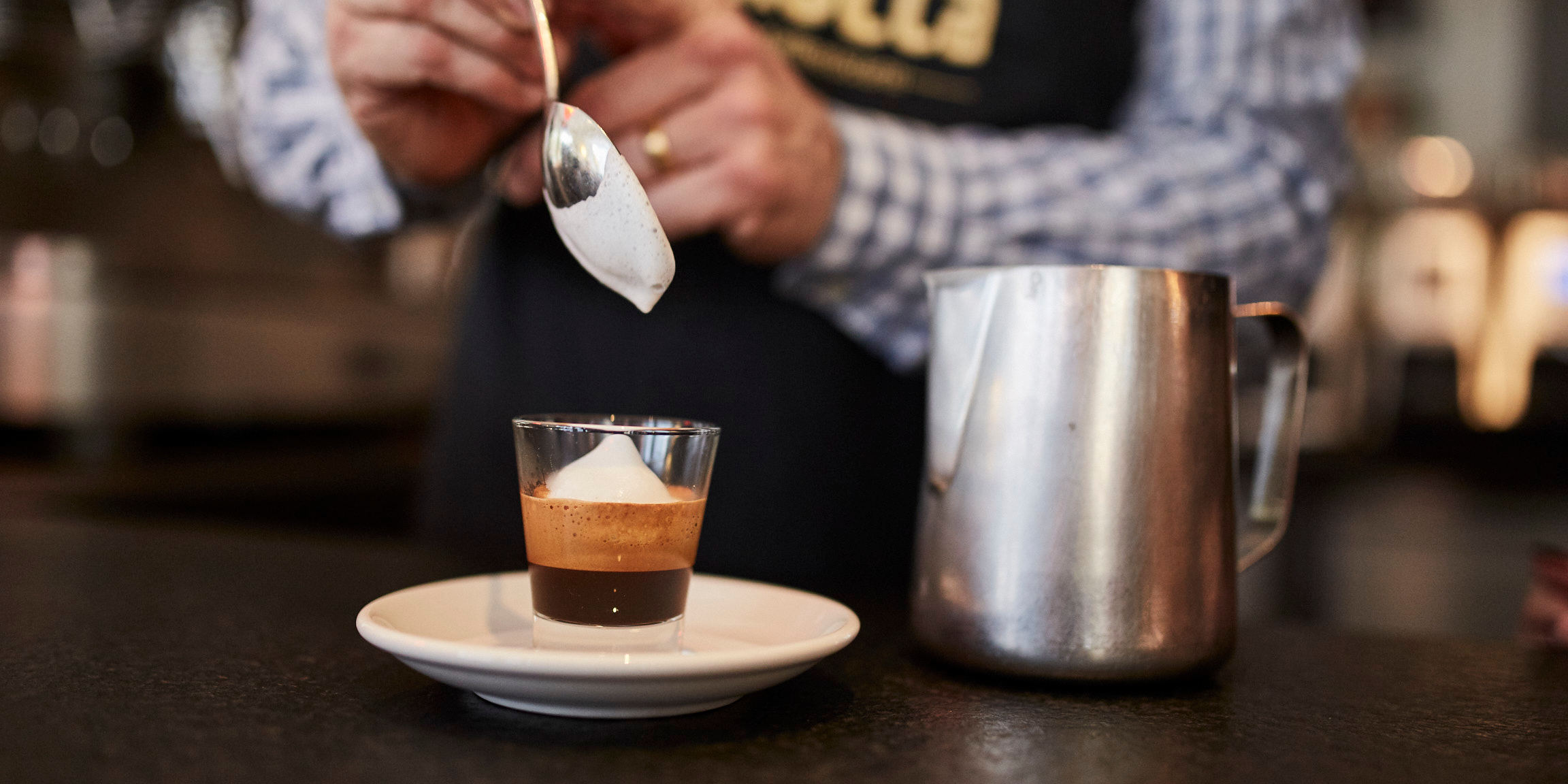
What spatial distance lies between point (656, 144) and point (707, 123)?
0.13 feet

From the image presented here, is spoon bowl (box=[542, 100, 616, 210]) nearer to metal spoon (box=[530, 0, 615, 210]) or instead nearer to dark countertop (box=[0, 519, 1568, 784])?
metal spoon (box=[530, 0, 615, 210])

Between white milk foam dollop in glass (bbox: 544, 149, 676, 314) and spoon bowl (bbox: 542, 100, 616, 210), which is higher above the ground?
spoon bowl (bbox: 542, 100, 616, 210)

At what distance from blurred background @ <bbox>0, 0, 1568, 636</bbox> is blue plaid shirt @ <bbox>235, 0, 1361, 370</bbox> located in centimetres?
54

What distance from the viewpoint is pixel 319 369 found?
101 inches

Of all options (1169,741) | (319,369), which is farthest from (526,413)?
(319,369)

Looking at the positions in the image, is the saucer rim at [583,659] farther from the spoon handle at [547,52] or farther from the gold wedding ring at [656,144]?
the gold wedding ring at [656,144]

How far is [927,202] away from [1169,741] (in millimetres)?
592

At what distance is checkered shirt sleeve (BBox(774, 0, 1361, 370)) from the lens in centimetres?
97

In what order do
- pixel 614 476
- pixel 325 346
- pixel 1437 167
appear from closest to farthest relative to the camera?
pixel 614 476 → pixel 325 346 → pixel 1437 167

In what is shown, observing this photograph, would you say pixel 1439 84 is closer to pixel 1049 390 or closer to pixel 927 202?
pixel 927 202

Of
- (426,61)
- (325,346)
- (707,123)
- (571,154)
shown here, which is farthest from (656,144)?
(325,346)

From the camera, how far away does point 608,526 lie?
1.69 ft

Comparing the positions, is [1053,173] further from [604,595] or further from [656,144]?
[604,595]

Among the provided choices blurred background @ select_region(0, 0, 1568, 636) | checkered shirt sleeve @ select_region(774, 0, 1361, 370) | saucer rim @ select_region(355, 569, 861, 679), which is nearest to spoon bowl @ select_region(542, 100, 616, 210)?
Answer: saucer rim @ select_region(355, 569, 861, 679)
